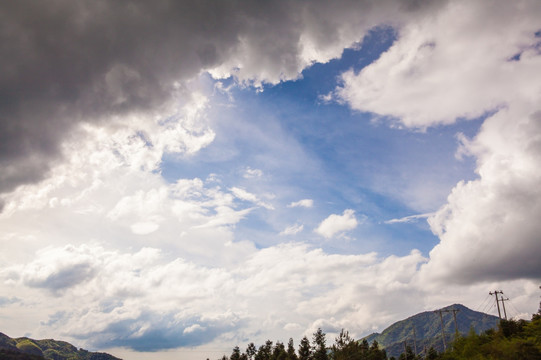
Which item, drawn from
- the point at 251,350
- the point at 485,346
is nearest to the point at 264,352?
the point at 251,350

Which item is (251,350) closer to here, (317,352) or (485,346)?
(317,352)

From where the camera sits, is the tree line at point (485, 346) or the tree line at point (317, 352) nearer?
the tree line at point (485, 346)

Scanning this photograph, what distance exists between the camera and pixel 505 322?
172ft

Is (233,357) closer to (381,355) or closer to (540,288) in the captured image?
(381,355)

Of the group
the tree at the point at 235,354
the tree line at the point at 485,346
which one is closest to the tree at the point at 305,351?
the tree line at the point at 485,346

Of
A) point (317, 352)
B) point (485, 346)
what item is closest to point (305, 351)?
point (317, 352)

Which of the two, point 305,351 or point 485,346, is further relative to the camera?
point 305,351

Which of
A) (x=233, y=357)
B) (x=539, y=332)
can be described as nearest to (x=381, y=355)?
(x=233, y=357)

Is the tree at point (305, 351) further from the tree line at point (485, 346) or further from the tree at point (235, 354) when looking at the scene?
the tree at point (235, 354)

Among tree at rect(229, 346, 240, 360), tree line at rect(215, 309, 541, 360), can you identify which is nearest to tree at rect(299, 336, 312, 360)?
tree line at rect(215, 309, 541, 360)

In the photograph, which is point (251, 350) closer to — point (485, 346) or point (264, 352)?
point (264, 352)

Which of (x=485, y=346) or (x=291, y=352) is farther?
(x=291, y=352)

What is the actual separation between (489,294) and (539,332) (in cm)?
4042

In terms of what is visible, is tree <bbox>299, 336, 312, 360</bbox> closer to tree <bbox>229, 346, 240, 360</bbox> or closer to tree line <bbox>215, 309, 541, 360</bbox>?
tree line <bbox>215, 309, 541, 360</bbox>
